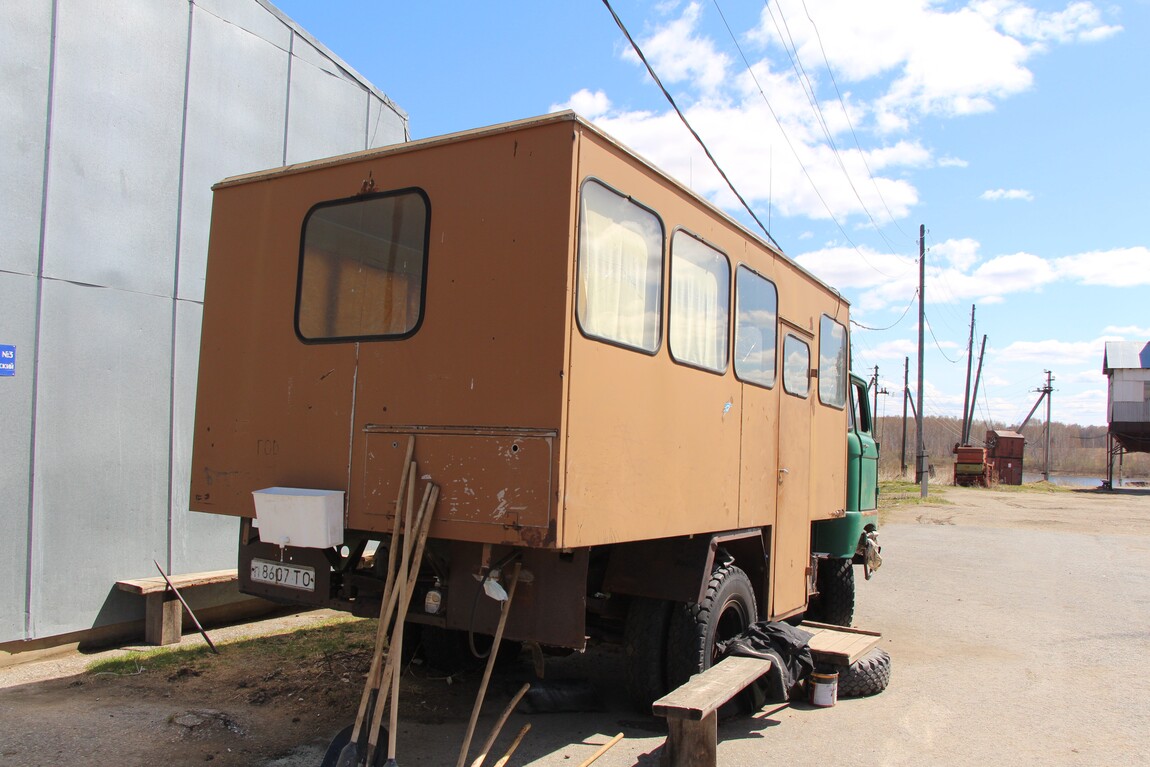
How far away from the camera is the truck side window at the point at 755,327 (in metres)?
5.07

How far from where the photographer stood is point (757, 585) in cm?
550

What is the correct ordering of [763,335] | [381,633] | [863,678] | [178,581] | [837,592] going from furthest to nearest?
[837,592], [178,581], [863,678], [763,335], [381,633]

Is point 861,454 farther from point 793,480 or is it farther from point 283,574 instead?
point 283,574

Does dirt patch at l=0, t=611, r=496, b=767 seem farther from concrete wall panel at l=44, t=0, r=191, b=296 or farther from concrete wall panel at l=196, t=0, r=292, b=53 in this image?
concrete wall panel at l=196, t=0, r=292, b=53

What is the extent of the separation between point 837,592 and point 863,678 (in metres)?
1.84

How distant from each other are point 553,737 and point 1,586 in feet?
12.2

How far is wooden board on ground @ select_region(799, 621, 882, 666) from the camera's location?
17.4ft

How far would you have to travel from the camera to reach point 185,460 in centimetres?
656

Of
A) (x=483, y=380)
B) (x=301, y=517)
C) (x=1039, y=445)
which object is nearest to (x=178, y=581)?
(x=301, y=517)

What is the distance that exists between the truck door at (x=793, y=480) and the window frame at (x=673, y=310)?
0.96 metres

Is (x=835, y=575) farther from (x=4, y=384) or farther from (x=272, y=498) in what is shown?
(x=4, y=384)

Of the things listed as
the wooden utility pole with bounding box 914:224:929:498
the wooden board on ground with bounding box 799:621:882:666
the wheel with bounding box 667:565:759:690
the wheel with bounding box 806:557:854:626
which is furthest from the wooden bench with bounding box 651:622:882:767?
the wooden utility pole with bounding box 914:224:929:498

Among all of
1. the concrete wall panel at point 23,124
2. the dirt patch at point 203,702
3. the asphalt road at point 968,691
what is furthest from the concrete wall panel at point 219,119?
the asphalt road at point 968,691

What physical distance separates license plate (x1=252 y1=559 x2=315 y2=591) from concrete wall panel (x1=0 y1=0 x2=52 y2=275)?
113 inches
